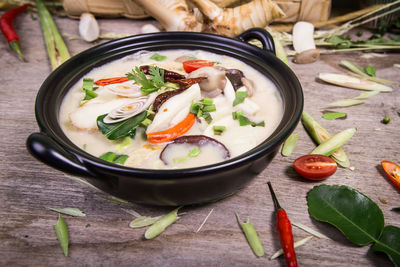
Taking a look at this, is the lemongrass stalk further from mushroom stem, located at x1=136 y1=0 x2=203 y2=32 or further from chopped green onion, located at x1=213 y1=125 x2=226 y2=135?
chopped green onion, located at x1=213 y1=125 x2=226 y2=135

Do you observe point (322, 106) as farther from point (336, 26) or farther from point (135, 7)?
point (135, 7)

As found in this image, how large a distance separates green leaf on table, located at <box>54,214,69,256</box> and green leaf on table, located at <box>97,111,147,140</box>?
1.52 ft

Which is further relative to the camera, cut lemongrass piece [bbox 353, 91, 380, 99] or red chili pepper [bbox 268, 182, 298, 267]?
cut lemongrass piece [bbox 353, 91, 380, 99]

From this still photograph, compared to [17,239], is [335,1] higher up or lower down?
higher up

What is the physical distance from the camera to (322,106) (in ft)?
9.29

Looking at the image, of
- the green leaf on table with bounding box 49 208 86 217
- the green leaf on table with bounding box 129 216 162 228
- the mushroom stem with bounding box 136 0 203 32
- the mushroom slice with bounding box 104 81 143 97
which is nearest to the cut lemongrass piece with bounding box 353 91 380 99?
the mushroom stem with bounding box 136 0 203 32

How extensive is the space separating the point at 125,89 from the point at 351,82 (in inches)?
72.0

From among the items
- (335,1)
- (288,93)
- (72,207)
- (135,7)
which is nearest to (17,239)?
(72,207)

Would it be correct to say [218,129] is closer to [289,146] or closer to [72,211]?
[289,146]

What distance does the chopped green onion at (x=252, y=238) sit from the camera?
1.73m

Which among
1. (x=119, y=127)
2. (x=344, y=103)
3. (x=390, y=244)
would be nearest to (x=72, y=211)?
(x=119, y=127)

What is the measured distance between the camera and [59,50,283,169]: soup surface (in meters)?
1.81

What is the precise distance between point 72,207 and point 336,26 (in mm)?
3293

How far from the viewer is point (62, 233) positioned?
1793 mm
